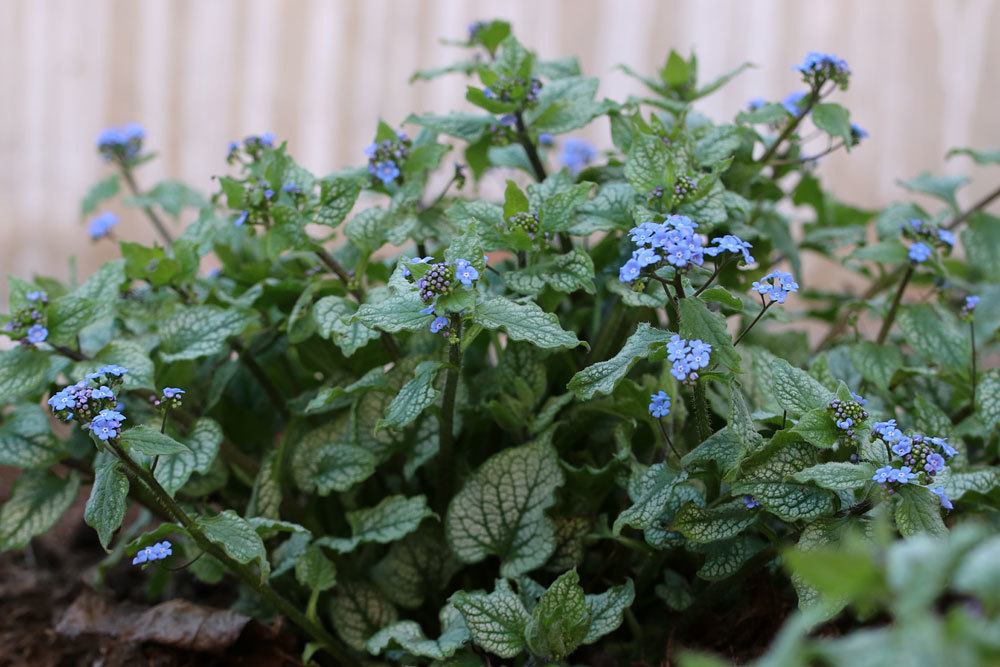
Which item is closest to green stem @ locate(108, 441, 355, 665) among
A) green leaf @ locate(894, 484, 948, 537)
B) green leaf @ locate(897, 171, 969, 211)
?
green leaf @ locate(894, 484, 948, 537)

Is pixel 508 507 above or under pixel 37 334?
under

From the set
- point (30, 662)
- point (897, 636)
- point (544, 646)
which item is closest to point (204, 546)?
point (544, 646)

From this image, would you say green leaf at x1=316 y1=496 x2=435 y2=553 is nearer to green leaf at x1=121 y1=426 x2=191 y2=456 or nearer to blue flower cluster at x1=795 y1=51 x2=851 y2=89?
green leaf at x1=121 y1=426 x2=191 y2=456

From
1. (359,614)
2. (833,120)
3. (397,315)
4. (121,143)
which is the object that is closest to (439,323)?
(397,315)

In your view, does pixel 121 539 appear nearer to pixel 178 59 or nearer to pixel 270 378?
pixel 270 378

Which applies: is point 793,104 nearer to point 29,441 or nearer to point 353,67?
point 29,441
